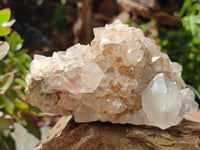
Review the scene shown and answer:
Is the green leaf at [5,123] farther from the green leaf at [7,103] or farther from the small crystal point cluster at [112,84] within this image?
the small crystal point cluster at [112,84]

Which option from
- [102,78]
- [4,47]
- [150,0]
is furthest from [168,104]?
[150,0]

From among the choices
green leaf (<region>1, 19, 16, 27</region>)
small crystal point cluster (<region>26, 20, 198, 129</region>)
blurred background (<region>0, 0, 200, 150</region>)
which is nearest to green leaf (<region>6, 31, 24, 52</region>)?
blurred background (<region>0, 0, 200, 150</region>)

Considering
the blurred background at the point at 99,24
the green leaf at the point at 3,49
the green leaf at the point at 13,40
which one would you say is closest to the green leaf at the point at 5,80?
the green leaf at the point at 3,49

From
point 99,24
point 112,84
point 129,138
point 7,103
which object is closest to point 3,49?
point 7,103

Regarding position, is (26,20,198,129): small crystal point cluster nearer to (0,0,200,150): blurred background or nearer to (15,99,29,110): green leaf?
(15,99,29,110): green leaf

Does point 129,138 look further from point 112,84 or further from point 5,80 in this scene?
point 5,80
